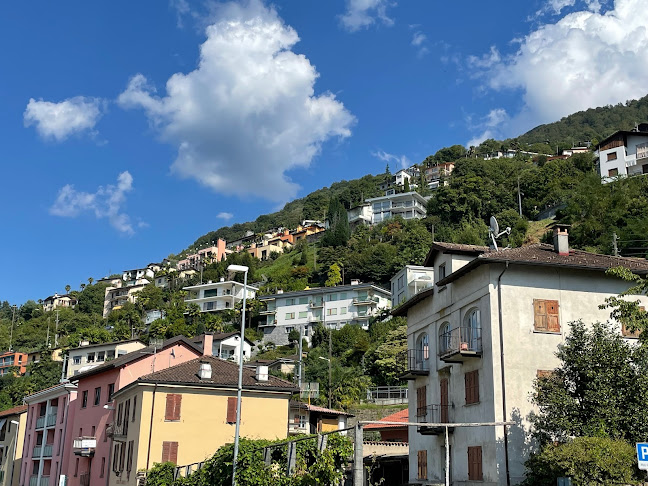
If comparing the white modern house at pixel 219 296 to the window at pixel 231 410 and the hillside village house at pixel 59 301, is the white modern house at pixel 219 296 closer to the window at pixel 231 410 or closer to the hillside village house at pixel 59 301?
the hillside village house at pixel 59 301

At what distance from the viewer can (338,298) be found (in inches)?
4215

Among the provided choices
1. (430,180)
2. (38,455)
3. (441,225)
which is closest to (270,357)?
(38,455)

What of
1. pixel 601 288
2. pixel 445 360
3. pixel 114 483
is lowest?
pixel 114 483

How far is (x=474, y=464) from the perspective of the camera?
102ft

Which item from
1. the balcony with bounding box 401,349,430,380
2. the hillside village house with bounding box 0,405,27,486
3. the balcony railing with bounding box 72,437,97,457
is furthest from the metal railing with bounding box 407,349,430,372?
the hillside village house with bounding box 0,405,27,486

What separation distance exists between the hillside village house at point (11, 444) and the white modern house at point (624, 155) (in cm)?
8676

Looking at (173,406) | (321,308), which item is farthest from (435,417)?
(321,308)

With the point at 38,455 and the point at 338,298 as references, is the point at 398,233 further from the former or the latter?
the point at 38,455

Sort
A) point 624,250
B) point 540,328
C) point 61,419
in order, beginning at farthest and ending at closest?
point 624,250
point 61,419
point 540,328

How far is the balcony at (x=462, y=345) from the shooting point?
3162 cm

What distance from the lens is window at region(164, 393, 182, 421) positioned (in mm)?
42359

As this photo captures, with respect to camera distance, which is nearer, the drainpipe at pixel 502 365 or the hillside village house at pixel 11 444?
the drainpipe at pixel 502 365

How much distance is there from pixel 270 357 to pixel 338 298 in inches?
724

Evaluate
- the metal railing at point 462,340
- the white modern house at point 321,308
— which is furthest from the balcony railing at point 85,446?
the white modern house at point 321,308
